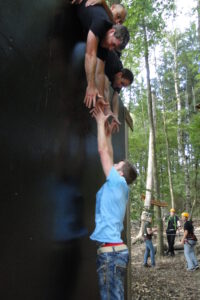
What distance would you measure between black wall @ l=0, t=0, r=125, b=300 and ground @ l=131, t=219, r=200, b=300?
4.25 metres

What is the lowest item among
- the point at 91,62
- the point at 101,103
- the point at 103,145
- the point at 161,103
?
the point at 103,145

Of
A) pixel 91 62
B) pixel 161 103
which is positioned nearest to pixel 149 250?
pixel 91 62

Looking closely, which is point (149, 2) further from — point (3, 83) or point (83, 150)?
point (3, 83)

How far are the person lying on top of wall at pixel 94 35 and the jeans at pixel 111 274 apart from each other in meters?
1.24

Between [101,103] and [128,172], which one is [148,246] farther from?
[101,103]

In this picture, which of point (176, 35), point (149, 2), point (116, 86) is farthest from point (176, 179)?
point (116, 86)

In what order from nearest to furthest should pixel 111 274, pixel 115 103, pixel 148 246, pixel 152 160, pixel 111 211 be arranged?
pixel 111 274
pixel 111 211
pixel 115 103
pixel 148 246
pixel 152 160

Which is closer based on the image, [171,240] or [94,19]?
[94,19]

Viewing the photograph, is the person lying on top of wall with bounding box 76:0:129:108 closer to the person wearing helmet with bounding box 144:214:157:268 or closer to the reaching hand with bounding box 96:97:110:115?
the reaching hand with bounding box 96:97:110:115

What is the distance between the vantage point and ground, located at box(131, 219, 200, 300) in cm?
638

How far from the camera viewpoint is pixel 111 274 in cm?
220

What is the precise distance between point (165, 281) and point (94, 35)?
7.17 m

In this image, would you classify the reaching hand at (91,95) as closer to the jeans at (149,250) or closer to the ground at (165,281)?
the ground at (165,281)

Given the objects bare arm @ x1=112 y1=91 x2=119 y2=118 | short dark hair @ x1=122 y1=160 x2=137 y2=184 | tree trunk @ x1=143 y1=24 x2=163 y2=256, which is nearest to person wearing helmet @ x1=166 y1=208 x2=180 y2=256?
tree trunk @ x1=143 y1=24 x2=163 y2=256
